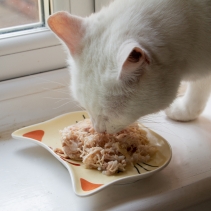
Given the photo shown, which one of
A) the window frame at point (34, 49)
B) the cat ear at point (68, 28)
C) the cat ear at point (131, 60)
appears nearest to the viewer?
the cat ear at point (131, 60)

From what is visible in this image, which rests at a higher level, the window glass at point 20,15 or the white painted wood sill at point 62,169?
the window glass at point 20,15

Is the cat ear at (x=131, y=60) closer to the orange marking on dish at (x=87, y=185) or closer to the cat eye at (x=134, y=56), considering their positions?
the cat eye at (x=134, y=56)

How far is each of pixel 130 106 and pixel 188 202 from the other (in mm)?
248

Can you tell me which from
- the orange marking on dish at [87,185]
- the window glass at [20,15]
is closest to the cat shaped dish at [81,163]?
the orange marking on dish at [87,185]

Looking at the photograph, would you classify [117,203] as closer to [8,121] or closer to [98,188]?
[98,188]

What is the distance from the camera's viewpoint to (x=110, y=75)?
0.75 m

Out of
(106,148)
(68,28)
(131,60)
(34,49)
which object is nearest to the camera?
(131,60)

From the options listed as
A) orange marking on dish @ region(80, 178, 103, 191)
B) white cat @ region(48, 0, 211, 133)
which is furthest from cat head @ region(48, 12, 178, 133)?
orange marking on dish @ region(80, 178, 103, 191)

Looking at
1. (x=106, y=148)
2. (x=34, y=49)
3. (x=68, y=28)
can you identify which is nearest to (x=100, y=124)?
(x=106, y=148)

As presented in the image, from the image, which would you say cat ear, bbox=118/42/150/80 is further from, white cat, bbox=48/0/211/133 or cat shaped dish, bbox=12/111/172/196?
cat shaped dish, bbox=12/111/172/196

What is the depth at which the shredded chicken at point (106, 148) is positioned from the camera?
34.5 inches

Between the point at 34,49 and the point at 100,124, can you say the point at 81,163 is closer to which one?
the point at 100,124

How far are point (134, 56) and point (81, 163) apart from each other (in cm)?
32

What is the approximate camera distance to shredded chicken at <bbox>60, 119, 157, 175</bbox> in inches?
34.5
